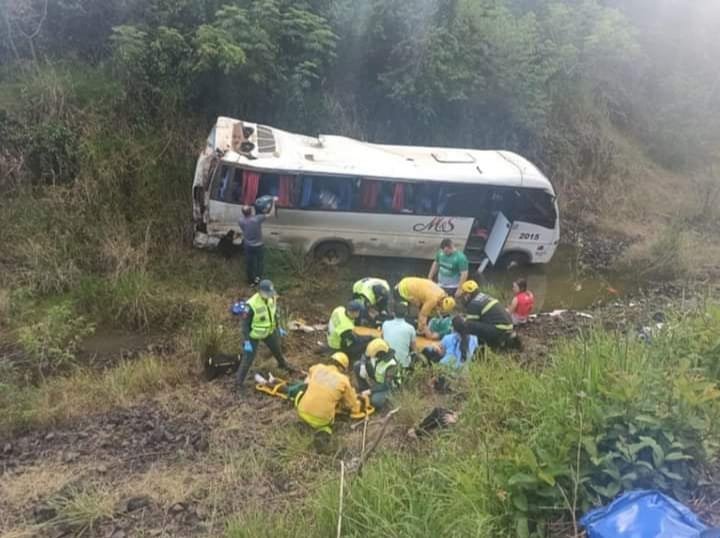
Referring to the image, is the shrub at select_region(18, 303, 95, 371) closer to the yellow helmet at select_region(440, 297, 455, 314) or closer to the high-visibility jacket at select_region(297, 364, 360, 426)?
the high-visibility jacket at select_region(297, 364, 360, 426)

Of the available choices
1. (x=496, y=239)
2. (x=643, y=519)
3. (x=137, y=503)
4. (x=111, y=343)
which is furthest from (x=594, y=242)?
(x=643, y=519)

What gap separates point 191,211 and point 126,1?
4.58 metres

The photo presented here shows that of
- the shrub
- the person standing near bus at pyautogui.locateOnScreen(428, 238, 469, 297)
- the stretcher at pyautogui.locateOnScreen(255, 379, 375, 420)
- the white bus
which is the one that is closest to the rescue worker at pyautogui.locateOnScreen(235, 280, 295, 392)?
the stretcher at pyautogui.locateOnScreen(255, 379, 375, 420)

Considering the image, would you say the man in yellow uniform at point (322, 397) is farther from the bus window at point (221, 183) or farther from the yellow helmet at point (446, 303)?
the bus window at point (221, 183)

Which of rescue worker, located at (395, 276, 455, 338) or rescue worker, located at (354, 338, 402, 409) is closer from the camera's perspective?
rescue worker, located at (354, 338, 402, 409)

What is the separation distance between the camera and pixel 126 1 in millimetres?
12789

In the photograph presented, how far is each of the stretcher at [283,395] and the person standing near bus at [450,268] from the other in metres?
3.01

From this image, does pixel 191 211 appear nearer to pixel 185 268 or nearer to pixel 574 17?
pixel 185 268

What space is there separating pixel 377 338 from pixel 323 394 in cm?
136

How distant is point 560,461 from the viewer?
149 inches

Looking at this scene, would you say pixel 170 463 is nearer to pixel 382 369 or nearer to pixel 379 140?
pixel 382 369

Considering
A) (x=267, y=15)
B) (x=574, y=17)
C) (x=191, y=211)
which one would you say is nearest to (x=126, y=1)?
(x=267, y=15)

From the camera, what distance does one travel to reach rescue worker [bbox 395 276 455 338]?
28.5ft

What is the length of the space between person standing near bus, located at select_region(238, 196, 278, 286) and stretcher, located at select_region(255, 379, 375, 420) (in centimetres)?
273
